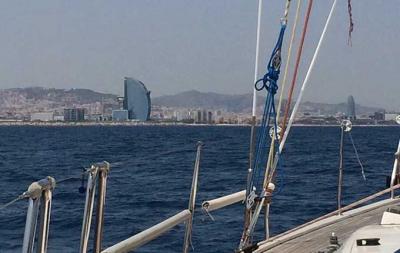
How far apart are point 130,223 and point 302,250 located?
32.4 ft

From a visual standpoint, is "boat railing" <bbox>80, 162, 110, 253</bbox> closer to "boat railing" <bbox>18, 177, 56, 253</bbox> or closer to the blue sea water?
"boat railing" <bbox>18, 177, 56, 253</bbox>

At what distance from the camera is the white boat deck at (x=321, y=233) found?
274 inches

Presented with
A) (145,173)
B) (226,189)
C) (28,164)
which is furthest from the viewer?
(28,164)

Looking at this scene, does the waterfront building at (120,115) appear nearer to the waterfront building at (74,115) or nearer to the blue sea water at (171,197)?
the waterfront building at (74,115)

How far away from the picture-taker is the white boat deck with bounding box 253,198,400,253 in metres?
6.96

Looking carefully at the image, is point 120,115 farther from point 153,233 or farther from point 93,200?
point 93,200

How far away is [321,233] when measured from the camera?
25.3 feet

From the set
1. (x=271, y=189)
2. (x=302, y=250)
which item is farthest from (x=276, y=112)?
(x=302, y=250)

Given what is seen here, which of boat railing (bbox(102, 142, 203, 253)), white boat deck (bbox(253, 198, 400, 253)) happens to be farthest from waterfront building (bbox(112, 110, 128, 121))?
boat railing (bbox(102, 142, 203, 253))

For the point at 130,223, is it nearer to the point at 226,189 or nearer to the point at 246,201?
the point at 226,189

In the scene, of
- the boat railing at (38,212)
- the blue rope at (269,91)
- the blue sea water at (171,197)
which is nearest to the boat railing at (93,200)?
the boat railing at (38,212)

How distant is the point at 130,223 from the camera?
16.4m

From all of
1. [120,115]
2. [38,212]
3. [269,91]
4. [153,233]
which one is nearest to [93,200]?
[38,212]

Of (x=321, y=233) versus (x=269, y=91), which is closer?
(x=269, y=91)
